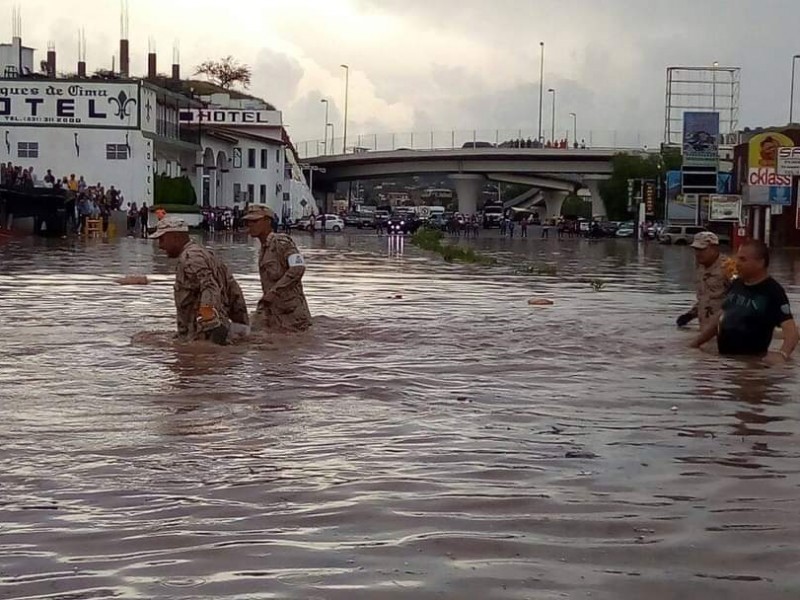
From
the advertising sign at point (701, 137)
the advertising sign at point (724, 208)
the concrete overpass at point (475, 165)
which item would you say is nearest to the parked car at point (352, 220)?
the concrete overpass at point (475, 165)

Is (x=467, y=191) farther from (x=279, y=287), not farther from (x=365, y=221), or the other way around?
(x=279, y=287)

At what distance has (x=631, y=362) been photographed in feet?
37.2

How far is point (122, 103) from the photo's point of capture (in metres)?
64.2

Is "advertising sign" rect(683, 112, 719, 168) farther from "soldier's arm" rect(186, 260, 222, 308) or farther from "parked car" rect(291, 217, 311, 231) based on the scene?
"soldier's arm" rect(186, 260, 222, 308)

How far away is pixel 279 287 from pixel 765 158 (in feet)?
172

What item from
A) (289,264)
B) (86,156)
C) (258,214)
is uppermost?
(86,156)

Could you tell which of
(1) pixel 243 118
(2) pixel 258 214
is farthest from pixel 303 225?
(2) pixel 258 214

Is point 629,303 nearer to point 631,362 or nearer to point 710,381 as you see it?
point 631,362

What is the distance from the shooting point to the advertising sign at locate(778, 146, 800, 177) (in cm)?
5581

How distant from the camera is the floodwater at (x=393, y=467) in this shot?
474 centimetres

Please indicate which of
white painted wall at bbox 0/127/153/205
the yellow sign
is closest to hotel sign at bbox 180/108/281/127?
white painted wall at bbox 0/127/153/205

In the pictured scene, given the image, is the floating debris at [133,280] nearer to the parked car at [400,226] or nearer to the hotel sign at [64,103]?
the hotel sign at [64,103]

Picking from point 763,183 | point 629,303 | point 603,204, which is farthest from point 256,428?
point 603,204

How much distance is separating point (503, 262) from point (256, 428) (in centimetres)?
2634
